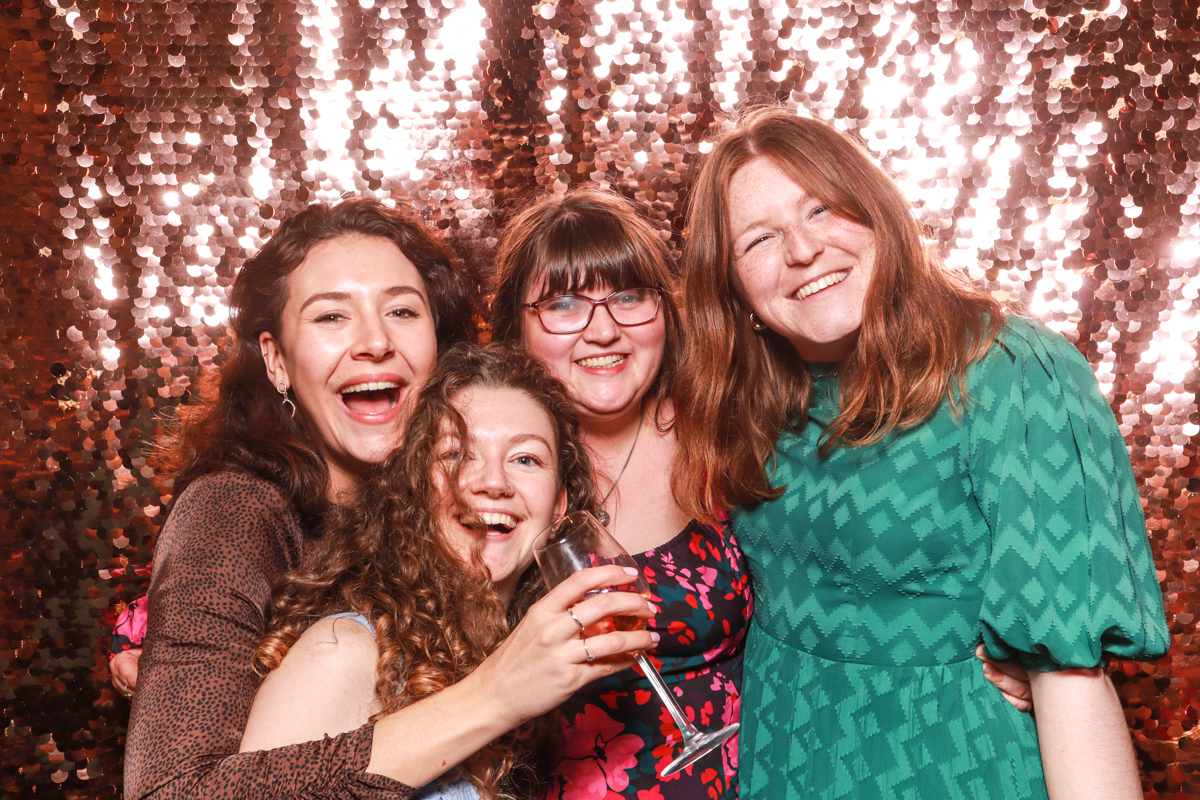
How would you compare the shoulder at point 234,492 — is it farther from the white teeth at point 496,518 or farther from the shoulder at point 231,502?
the white teeth at point 496,518

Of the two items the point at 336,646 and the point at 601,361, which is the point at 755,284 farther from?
the point at 336,646

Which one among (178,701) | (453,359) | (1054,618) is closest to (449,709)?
(178,701)

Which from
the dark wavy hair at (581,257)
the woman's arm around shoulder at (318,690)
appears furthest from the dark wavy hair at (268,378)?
the woman's arm around shoulder at (318,690)

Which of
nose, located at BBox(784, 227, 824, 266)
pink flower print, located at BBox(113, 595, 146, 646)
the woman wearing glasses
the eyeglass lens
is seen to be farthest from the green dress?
pink flower print, located at BBox(113, 595, 146, 646)

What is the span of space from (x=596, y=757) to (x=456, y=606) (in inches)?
16.0

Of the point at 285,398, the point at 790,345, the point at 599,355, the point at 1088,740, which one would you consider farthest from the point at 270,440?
the point at 1088,740

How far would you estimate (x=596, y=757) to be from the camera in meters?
1.34

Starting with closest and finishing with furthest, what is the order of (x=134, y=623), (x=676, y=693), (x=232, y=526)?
(x=232, y=526) → (x=676, y=693) → (x=134, y=623)

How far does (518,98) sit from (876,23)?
0.84 meters

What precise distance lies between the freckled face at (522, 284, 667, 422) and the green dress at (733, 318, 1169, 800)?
40cm

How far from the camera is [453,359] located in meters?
1.39

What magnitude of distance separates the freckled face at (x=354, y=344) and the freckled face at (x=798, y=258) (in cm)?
63

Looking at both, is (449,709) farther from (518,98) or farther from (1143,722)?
(1143,722)

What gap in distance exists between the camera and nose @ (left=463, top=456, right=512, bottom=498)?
3.92ft
